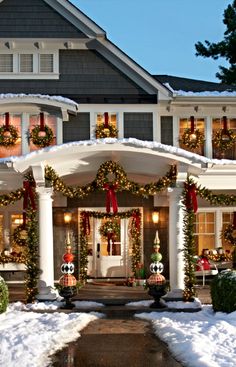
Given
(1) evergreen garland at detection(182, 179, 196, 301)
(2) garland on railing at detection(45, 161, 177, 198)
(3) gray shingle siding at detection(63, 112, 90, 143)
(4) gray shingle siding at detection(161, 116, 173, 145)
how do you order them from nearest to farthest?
(1) evergreen garland at detection(182, 179, 196, 301) < (2) garland on railing at detection(45, 161, 177, 198) < (3) gray shingle siding at detection(63, 112, 90, 143) < (4) gray shingle siding at detection(161, 116, 173, 145)

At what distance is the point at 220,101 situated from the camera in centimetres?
1920

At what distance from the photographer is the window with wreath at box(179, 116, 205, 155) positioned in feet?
63.3

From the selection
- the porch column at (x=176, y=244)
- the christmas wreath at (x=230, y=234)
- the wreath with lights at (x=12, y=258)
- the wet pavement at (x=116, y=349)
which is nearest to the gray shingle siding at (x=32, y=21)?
the wreath with lights at (x=12, y=258)

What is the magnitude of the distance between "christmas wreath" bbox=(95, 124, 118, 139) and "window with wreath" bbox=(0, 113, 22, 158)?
2.52 m

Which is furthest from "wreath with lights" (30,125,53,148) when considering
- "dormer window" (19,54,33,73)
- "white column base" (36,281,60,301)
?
"white column base" (36,281,60,301)

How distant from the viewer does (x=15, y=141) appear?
18.8 m

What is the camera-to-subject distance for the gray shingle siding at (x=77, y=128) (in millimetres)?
19219

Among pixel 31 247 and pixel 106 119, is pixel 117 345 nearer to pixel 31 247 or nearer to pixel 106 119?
pixel 31 247

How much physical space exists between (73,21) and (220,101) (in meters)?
5.53

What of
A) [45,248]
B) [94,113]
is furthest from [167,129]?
[45,248]

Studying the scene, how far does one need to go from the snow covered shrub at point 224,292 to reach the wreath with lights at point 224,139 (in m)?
7.55

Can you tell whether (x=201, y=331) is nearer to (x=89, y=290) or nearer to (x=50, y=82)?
(x=89, y=290)

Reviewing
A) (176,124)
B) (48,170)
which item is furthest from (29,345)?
(176,124)

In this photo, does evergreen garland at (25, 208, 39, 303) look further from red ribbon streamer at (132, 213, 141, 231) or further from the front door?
red ribbon streamer at (132, 213, 141, 231)
